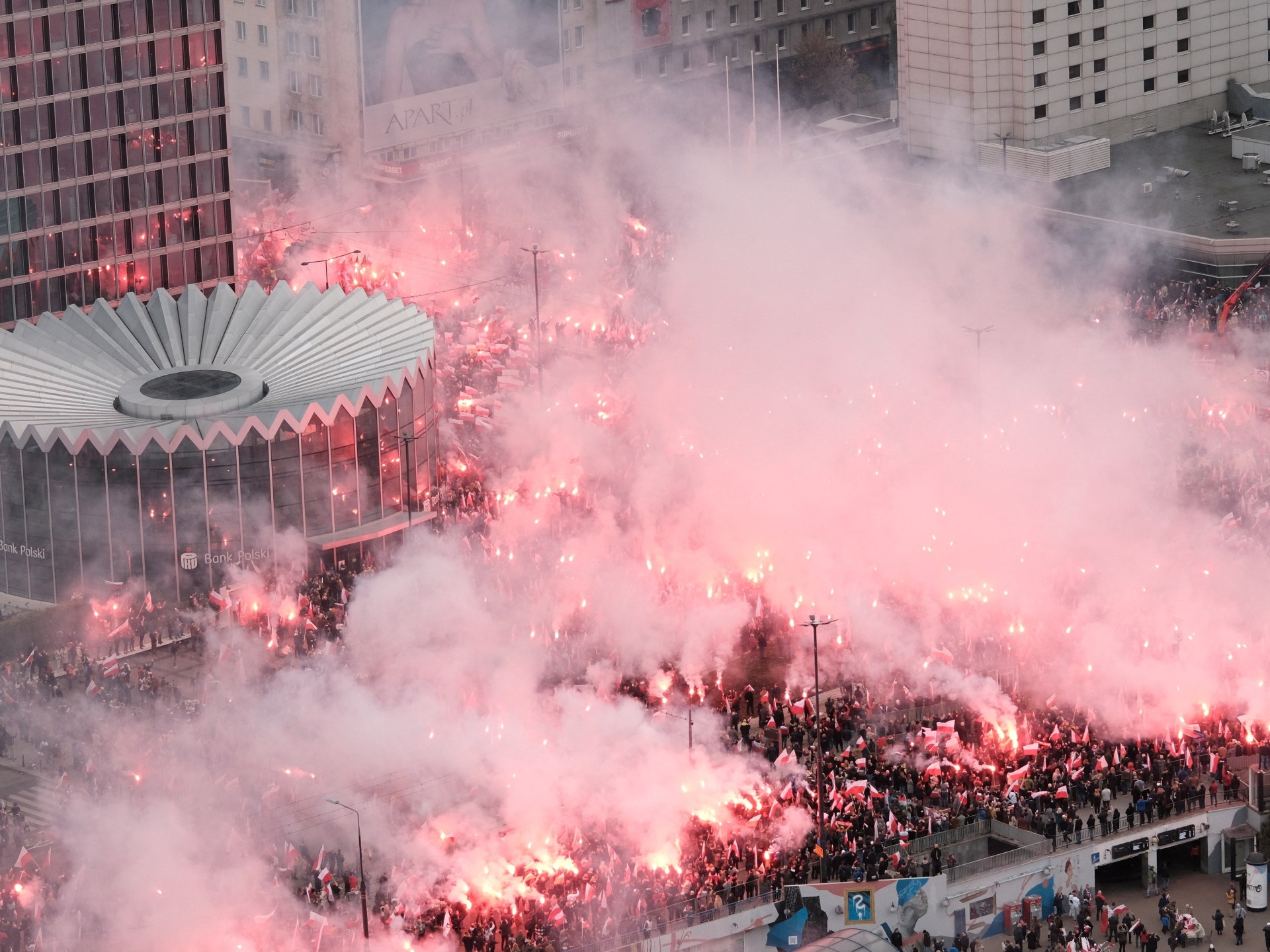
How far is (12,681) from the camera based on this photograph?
6975 centimetres

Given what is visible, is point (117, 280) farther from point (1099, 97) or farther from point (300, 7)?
point (1099, 97)

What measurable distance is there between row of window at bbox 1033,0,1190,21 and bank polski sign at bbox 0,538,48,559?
3977cm

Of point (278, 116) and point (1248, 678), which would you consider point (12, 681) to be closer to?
point (1248, 678)

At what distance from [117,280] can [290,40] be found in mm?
23561

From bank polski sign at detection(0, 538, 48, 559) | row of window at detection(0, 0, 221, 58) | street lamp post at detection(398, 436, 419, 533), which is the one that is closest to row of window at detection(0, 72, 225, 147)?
row of window at detection(0, 0, 221, 58)

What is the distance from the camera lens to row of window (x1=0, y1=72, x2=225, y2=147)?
8431 centimetres

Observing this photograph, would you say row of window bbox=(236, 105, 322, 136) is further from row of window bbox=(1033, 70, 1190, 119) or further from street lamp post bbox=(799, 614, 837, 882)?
street lamp post bbox=(799, 614, 837, 882)

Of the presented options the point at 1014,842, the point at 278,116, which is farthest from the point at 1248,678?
the point at 278,116

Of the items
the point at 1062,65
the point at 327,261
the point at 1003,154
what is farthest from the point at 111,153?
the point at 1062,65

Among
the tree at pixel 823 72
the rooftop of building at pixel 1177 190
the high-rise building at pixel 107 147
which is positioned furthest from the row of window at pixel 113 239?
the tree at pixel 823 72

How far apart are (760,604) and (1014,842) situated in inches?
469

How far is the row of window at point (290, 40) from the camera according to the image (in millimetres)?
108438

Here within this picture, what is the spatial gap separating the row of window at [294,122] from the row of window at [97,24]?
21265 millimetres

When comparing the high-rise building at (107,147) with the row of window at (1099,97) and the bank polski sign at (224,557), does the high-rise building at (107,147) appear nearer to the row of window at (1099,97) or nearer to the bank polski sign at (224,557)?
the bank polski sign at (224,557)
